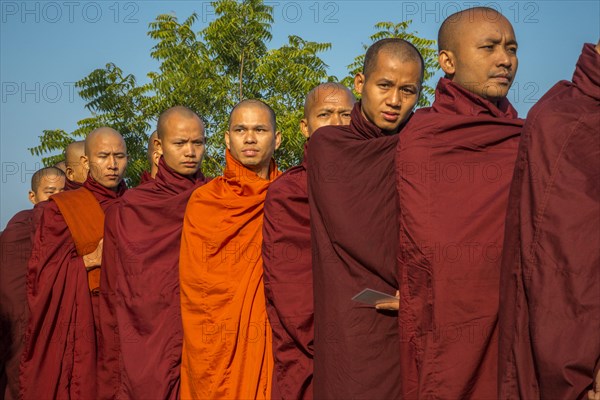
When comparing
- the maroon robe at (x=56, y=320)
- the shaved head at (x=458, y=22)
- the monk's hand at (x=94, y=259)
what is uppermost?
the shaved head at (x=458, y=22)

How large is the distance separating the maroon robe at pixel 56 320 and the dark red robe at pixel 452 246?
3.10 m

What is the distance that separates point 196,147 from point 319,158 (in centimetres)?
185

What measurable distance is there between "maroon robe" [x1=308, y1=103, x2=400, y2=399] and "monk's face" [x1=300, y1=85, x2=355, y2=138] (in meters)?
1.07

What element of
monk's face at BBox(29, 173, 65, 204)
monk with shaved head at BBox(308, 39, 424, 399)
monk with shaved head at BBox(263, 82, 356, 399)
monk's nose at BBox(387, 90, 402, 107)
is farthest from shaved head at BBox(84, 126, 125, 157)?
monk's nose at BBox(387, 90, 402, 107)

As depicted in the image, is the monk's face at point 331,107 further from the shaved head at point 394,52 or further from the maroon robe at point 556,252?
the maroon robe at point 556,252

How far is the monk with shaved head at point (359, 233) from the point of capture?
12.2 ft

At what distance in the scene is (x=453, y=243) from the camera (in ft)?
10.7

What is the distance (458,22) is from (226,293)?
6.45 feet

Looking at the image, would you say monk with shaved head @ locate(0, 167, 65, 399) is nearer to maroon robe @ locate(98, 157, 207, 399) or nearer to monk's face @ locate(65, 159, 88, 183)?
monk's face @ locate(65, 159, 88, 183)

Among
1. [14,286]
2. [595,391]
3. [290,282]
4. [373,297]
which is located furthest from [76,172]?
[595,391]

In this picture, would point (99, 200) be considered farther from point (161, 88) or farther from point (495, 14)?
point (161, 88)

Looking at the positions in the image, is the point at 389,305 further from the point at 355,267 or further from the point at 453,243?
the point at 453,243

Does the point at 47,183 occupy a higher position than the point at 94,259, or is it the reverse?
the point at 47,183

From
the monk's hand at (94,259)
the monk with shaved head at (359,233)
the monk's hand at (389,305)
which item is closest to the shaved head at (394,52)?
the monk with shaved head at (359,233)
